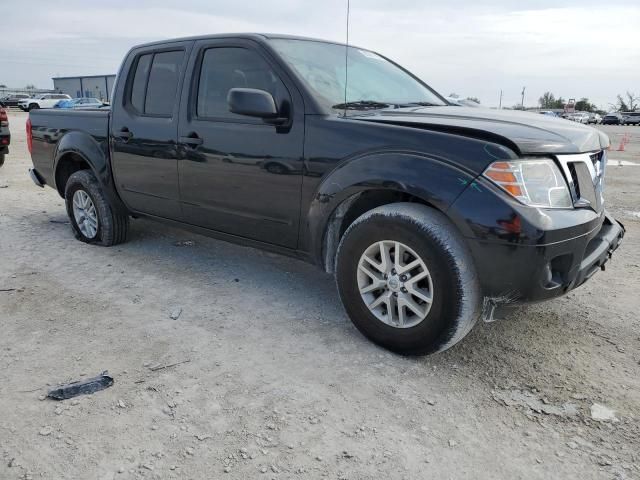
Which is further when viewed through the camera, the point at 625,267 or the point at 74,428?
the point at 625,267

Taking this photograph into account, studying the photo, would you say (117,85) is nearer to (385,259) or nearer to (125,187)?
(125,187)

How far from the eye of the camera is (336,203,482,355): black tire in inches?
101

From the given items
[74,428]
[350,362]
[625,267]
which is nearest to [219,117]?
[350,362]

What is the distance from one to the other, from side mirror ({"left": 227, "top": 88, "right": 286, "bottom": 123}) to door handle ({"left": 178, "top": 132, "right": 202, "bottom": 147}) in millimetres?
706

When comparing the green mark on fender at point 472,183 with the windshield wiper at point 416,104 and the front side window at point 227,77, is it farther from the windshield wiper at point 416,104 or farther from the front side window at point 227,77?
the front side window at point 227,77

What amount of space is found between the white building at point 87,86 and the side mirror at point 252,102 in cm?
5641

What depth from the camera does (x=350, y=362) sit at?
285cm

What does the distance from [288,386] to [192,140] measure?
1980mm

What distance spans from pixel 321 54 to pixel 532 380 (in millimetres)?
2482

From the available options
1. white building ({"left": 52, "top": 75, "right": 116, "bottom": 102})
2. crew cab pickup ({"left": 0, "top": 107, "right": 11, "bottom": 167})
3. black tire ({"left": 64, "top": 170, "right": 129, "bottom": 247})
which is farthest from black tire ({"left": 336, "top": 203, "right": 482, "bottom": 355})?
white building ({"left": 52, "top": 75, "right": 116, "bottom": 102})

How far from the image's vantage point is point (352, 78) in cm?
360

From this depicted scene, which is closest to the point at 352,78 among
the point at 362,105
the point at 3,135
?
the point at 362,105

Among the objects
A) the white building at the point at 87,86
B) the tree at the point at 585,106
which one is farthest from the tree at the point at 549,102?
the white building at the point at 87,86

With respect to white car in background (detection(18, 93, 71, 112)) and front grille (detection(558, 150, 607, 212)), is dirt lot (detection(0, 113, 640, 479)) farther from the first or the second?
white car in background (detection(18, 93, 71, 112))
